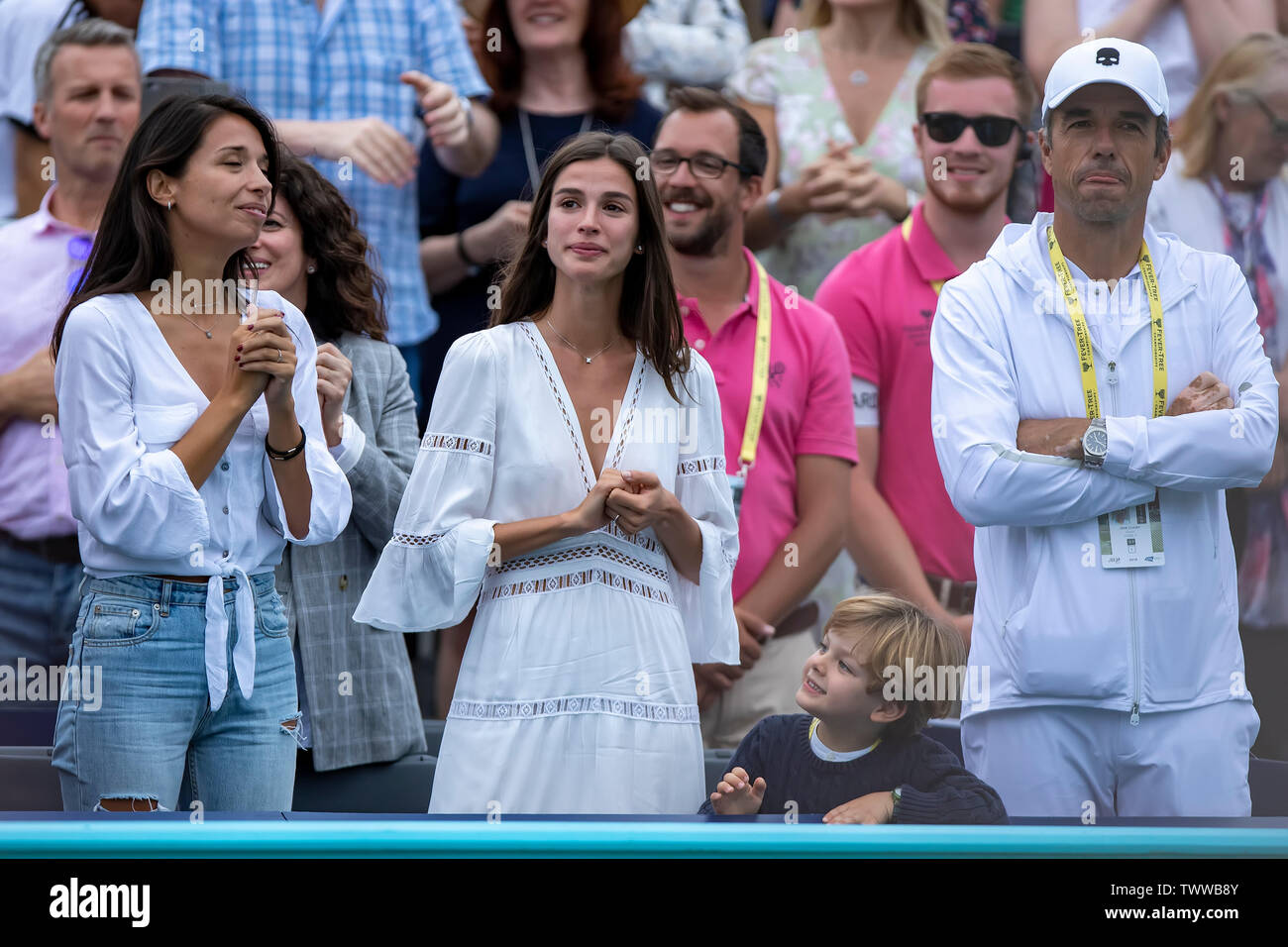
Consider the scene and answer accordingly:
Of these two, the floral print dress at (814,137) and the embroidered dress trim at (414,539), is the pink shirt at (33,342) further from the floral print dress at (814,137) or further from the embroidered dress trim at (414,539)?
the floral print dress at (814,137)

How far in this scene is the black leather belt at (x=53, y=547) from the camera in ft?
14.7

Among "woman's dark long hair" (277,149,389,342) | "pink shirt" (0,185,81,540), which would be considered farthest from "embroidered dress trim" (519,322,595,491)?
"pink shirt" (0,185,81,540)

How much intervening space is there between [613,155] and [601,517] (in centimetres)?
83

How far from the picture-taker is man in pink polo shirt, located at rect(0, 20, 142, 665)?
14.6 ft

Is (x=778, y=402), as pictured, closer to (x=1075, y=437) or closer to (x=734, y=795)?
(x=1075, y=437)

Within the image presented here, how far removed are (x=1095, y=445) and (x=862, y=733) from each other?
2.58 feet

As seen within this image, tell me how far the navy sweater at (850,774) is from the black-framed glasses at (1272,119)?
2.63m

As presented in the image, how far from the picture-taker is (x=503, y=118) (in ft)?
17.2

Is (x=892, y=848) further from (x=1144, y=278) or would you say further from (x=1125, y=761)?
(x=1144, y=278)

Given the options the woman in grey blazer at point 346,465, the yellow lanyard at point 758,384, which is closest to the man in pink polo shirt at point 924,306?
the yellow lanyard at point 758,384

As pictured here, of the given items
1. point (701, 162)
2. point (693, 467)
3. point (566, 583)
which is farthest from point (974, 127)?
point (566, 583)

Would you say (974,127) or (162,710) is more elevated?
(974,127)

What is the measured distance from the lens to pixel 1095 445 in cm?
351
